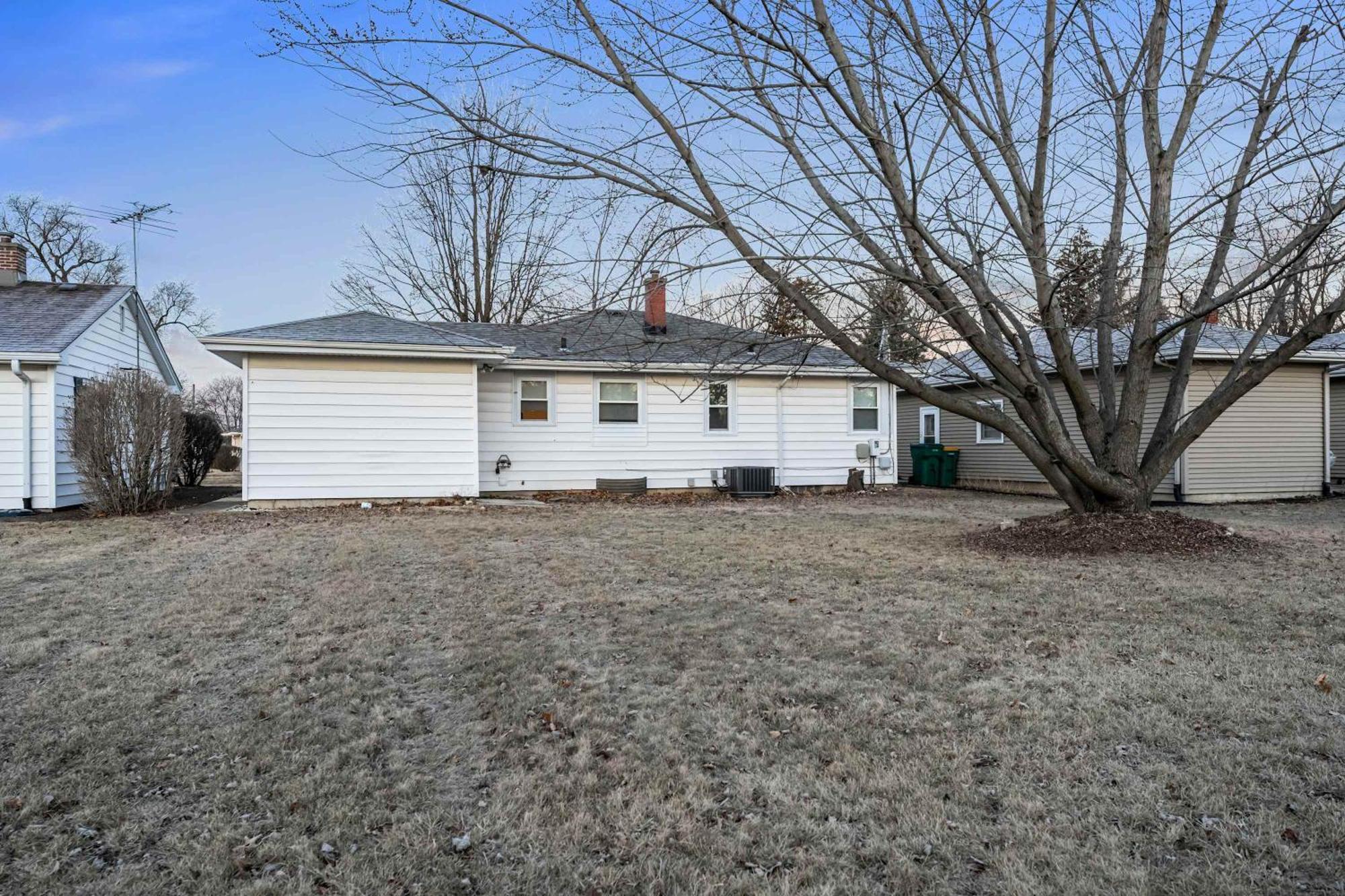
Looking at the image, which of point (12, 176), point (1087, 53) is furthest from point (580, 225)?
point (12, 176)

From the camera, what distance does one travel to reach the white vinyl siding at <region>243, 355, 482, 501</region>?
11.8 metres

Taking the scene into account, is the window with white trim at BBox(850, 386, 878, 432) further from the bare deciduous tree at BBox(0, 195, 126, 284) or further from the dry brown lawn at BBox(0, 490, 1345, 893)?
the bare deciduous tree at BBox(0, 195, 126, 284)

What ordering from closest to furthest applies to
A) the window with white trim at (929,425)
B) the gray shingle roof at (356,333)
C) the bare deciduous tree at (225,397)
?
the gray shingle roof at (356,333) → the window with white trim at (929,425) → the bare deciduous tree at (225,397)

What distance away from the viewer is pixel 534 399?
553 inches

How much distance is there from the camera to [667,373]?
14.3 m

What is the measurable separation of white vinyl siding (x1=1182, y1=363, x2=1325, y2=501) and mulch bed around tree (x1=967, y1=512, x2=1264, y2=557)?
21.6ft

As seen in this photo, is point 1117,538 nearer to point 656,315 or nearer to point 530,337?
point 656,315

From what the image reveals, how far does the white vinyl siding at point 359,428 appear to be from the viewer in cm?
1182

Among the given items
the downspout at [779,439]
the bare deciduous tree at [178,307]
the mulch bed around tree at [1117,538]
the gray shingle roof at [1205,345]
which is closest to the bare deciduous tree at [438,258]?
the downspout at [779,439]

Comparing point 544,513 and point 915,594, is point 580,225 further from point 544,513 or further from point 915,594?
point 544,513

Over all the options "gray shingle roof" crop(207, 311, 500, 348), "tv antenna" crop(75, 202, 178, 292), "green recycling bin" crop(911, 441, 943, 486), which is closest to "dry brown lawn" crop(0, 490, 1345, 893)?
"gray shingle roof" crop(207, 311, 500, 348)

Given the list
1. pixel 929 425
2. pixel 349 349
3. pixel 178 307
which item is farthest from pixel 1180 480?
pixel 178 307

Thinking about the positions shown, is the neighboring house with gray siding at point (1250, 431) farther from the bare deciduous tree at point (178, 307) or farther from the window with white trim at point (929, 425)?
the bare deciduous tree at point (178, 307)

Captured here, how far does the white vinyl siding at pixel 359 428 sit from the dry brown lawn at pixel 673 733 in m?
5.68
